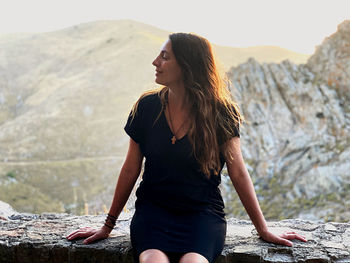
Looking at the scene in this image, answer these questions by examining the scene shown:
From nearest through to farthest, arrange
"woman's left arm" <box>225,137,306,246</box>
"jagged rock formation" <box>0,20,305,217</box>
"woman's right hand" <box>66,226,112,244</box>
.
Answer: "woman's left arm" <box>225,137,306,246</box> < "woman's right hand" <box>66,226,112,244</box> < "jagged rock formation" <box>0,20,305,217</box>

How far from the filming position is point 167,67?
2273 millimetres

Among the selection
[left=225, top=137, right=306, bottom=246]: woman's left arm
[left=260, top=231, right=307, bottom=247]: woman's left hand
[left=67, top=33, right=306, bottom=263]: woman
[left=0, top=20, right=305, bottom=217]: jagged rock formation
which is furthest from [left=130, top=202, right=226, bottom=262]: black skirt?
[left=0, top=20, right=305, bottom=217]: jagged rock formation

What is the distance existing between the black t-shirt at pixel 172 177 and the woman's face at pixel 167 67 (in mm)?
190

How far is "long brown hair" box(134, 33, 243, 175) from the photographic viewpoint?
2225 millimetres

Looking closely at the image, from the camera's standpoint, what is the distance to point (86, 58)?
58.0m

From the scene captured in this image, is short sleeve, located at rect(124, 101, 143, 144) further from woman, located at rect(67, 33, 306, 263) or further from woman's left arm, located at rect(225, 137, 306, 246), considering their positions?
woman's left arm, located at rect(225, 137, 306, 246)

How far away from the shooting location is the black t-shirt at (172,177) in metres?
2.20

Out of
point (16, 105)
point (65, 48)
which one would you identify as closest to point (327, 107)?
point (16, 105)

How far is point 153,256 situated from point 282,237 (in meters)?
0.89

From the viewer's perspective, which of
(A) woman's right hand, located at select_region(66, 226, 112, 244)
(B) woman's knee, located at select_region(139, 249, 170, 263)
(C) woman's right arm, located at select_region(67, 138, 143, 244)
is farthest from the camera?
(A) woman's right hand, located at select_region(66, 226, 112, 244)

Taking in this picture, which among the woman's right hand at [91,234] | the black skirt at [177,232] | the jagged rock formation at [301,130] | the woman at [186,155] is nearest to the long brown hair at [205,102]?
the woman at [186,155]

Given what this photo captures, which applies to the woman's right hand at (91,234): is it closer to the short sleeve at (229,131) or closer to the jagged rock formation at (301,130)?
the short sleeve at (229,131)

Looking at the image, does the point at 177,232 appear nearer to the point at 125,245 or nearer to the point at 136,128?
the point at 125,245

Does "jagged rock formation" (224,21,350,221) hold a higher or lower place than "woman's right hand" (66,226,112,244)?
lower
